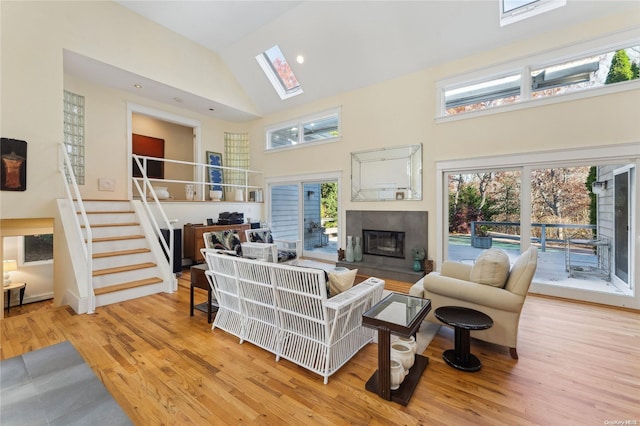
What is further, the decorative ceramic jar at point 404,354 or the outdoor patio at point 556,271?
the outdoor patio at point 556,271

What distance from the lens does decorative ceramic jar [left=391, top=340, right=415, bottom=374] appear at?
6.52ft

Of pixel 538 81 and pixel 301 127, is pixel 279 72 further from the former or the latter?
pixel 538 81

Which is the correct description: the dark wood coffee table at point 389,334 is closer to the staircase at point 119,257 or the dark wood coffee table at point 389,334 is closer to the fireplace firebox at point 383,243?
the fireplace firebox at point 383,243

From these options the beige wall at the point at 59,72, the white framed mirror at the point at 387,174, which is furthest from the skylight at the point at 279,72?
the white framed mirror at the point at 387,174

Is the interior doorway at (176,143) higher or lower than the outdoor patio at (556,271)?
higher

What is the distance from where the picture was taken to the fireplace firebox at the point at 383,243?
5177mm

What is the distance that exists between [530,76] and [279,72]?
4.90 m

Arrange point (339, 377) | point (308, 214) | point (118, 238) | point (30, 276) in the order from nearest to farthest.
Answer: point (339, 377) → point (118, 238) → point (30, 276) → point (308, 214)

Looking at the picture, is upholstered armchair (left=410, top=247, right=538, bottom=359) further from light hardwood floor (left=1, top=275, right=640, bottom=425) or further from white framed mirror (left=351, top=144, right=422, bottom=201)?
white framed mirror (left=351, top=144, right=422, bottom=201)

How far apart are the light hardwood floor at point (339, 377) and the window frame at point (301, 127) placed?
449 centimetres

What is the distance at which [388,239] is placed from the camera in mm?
5320

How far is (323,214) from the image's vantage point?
21.4 ft

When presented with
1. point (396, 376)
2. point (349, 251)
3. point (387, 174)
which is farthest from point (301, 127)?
point (396, 376)

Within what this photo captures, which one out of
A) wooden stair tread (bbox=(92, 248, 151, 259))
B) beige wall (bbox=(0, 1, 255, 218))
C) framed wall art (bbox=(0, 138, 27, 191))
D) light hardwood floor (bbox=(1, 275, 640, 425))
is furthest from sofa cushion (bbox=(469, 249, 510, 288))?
framed wall art (bbox=(0, 138, 27, 191))
